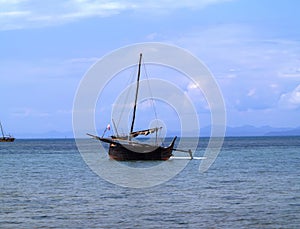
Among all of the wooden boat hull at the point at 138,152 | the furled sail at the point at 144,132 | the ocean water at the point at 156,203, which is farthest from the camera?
the furled sail at the point at 144,132

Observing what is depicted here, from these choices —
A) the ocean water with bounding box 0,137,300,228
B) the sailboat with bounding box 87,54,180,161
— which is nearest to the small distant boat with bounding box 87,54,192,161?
the sailboat with bounding box 87,54,180,161

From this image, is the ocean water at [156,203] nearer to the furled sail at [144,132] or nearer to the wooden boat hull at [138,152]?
the wooden boat hull at [138,152]

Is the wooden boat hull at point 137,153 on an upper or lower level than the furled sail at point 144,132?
lower

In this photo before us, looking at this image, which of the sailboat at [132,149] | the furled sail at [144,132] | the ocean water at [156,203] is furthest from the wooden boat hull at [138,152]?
the ocean water at [156,203]

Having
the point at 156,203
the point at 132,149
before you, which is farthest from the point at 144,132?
the point at 156,203

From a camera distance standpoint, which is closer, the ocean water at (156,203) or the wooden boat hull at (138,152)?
the ocean water at (156,203)

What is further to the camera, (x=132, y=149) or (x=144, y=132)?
(x=144, y=132)

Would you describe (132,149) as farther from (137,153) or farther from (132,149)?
(137,153)

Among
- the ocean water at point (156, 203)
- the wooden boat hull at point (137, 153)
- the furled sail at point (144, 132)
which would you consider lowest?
the ocean water at point (156, 203)

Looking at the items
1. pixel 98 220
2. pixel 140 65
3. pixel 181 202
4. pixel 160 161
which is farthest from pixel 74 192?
pixel 140 65

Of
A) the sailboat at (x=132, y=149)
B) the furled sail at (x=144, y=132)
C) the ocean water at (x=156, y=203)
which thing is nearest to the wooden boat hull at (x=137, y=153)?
the sailboat at (x=132, y=149)

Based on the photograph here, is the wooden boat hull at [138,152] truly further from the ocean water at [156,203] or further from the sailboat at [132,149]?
the ocean water at [156,203]

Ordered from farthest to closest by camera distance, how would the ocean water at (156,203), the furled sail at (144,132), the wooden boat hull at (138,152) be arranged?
the furled sail at (144,132) → the wooden boat hull at (138,152) → the ocean water at (156,203)

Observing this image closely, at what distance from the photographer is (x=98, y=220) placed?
34.7 meters
